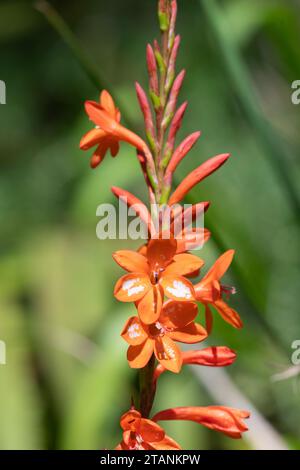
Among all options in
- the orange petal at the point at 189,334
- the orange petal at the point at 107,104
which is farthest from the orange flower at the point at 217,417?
the orange petal at the point at 107,104

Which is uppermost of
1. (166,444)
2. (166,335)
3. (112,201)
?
(112,201)

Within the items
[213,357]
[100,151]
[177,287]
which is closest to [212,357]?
[213,357]

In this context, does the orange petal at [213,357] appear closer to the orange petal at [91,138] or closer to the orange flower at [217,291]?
the orange flower at [217,291]

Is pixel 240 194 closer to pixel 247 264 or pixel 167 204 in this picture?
pixel 247 264

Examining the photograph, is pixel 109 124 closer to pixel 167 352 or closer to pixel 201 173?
pixel 201 173

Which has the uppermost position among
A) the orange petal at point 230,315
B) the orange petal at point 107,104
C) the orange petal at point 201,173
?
the orange petal at point 107,104
